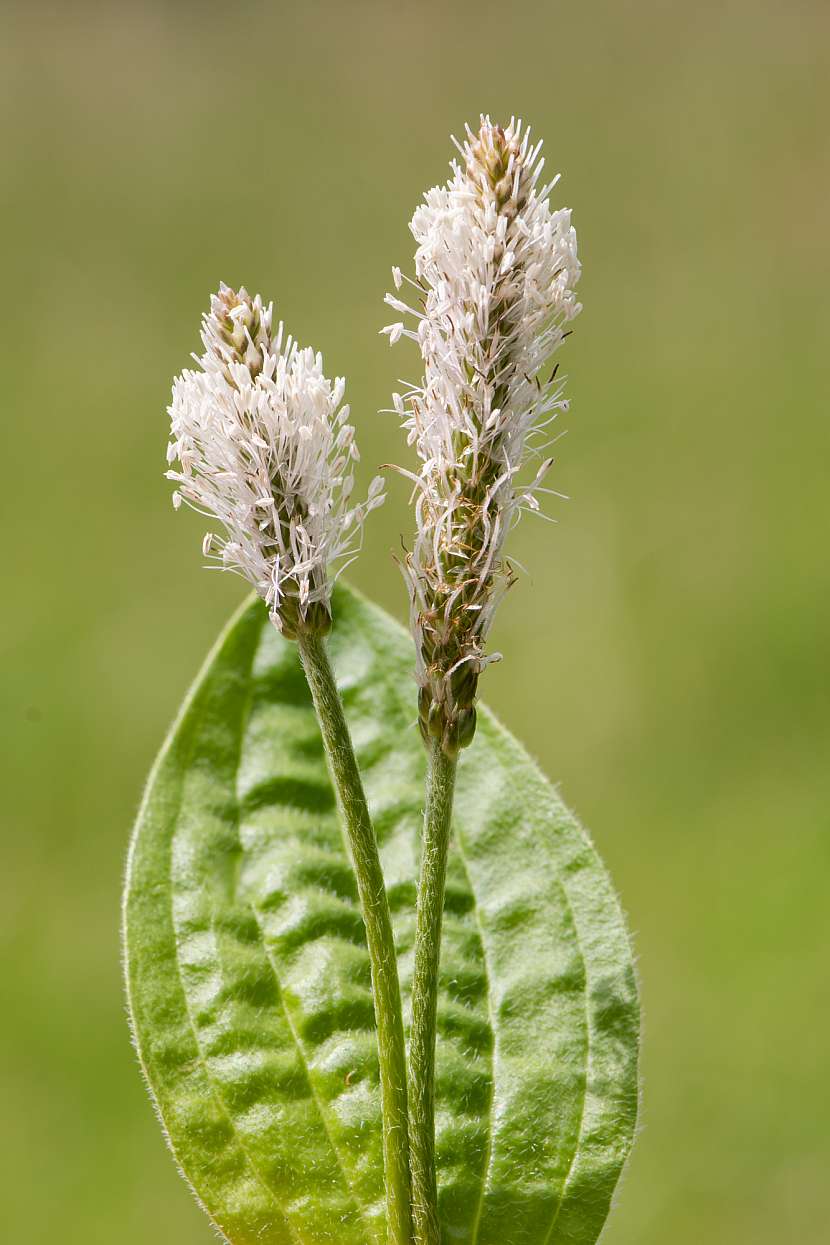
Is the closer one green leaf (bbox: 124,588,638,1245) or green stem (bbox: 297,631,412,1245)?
green stem (bbox: 297,631,412,1245)

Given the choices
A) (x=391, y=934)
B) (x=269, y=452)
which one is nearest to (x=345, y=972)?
(x=391, y=934)

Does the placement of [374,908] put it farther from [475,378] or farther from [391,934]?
[475,378]

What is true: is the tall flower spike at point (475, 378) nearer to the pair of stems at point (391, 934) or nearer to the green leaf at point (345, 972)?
the pair of stems at point (391, 934)

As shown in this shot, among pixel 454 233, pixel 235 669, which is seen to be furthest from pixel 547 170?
pixel 454 233

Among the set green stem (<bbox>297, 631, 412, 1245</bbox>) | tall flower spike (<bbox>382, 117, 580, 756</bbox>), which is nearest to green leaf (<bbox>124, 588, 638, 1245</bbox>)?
green stem (<bbox>297, 631, 412, 1245</bbox>)

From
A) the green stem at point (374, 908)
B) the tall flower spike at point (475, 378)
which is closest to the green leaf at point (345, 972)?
the green stem at point (374, 908)

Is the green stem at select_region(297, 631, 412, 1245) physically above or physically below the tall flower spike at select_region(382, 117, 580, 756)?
below

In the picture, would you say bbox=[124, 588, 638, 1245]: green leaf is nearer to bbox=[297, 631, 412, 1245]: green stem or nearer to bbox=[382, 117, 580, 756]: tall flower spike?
bbox=[297, 631, 412, 1245]: green stem

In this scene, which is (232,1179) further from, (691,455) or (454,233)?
(691,455)
